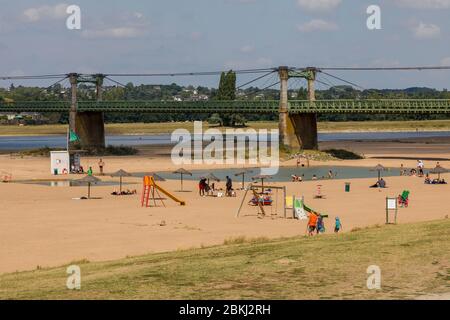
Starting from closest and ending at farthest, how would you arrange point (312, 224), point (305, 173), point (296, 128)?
point (312, 224) < point (305, 173) < point (296, 128)

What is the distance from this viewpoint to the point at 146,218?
1513 inches

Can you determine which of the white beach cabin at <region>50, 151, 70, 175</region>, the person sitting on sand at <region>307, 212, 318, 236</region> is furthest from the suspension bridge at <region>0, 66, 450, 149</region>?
the person sitting on sand at <region>307, 212, 318, 236</region>

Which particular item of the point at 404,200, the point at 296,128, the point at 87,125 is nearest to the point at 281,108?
the point at 296,128

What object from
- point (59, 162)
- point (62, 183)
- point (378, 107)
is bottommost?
point (62, 183)

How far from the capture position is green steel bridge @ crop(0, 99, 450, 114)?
9600 centimetres

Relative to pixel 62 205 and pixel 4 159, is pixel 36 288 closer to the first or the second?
pixel 62 205

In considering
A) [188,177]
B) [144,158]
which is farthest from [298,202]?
[144,158]

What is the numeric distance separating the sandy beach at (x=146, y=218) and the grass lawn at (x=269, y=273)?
143 inches

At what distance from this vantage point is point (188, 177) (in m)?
67.2

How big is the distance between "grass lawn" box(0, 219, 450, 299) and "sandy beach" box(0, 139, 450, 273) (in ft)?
11.9

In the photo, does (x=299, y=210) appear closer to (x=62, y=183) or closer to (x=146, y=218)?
(x=146, y=218)

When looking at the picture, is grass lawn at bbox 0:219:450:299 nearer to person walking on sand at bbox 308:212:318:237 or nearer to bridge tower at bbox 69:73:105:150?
person walking on sand at bbox 308:212:318:237

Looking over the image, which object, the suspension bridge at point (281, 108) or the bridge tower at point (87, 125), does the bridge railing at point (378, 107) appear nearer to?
the suspension bridge at point (281, 108)

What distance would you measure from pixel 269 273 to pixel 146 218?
1855 cm
